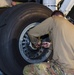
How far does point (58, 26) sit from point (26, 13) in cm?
81

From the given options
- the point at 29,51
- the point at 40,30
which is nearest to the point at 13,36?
the point at 29,51

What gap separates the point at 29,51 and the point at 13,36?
323mm

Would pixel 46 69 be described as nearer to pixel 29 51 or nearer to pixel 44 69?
pixel 44 69

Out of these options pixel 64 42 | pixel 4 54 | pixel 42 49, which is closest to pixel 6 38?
pixel 4 54

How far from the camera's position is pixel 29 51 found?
14.5 ft

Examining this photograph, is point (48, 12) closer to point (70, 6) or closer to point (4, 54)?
point (70, 6)

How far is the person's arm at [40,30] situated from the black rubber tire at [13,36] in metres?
0.24

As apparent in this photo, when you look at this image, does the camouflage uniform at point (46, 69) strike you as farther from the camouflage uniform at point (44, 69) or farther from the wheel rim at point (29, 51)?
the wheel rim at point (29, 51)

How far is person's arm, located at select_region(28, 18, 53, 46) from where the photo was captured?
3.83 meters

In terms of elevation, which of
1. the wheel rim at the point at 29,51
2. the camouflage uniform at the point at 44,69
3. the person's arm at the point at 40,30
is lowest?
the camouflage uniform at the point at 44,69

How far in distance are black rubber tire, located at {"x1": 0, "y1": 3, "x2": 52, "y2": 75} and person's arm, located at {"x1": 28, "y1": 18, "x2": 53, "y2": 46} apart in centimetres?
24

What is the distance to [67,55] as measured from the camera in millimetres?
3668

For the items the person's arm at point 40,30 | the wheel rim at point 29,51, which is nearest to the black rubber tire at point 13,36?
the wheel rim at point 29,51

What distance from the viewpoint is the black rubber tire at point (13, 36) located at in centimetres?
422
